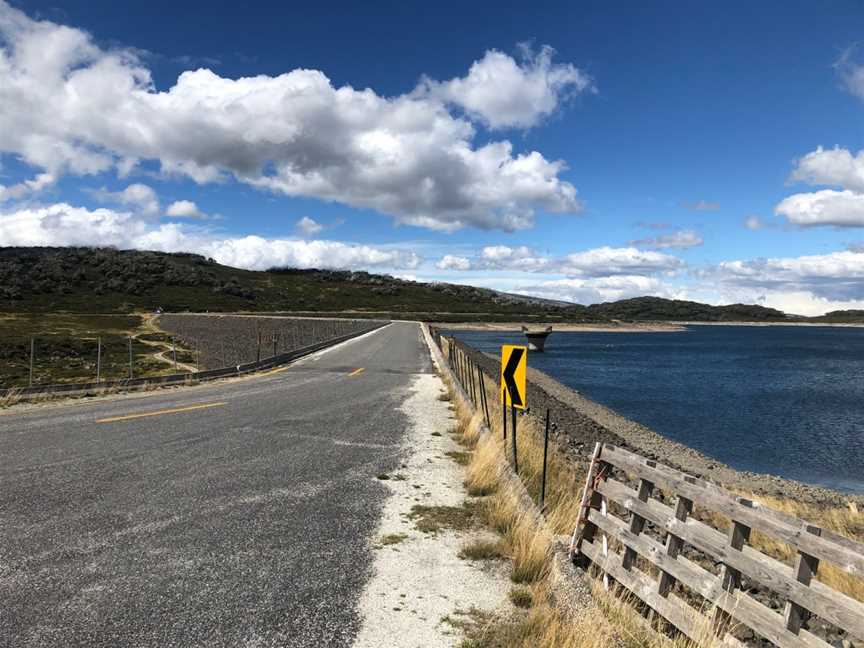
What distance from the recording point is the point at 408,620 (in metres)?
5.25

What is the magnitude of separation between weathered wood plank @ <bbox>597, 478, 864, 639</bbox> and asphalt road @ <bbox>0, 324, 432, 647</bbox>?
2.90 m

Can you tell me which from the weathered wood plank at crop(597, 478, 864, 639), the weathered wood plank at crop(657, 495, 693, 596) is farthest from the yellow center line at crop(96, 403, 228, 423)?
the weathered wood plank at crop(657, 495, 693, 596)

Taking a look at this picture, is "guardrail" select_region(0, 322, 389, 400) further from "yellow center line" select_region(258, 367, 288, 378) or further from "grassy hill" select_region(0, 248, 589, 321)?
"grassy hill" select_region(0, 248, 589, 321)

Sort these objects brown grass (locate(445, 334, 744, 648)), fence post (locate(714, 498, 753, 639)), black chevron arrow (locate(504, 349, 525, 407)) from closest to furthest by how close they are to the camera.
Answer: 1. fence post (locate(714, 498, 753, 639))
2. brown grass (locate(445, 334, 744, 648))
3. black chevron arrow (locate(504, 349, 525, 407))

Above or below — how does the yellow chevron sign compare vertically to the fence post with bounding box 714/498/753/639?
above

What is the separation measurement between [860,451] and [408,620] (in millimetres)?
29266

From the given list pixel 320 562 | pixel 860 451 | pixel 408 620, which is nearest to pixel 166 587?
pixel 320 562

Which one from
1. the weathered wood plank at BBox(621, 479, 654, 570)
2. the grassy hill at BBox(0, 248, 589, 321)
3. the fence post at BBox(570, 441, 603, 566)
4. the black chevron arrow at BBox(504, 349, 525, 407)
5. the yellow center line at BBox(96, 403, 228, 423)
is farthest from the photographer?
the grassy hill at BBox(0, 248, 589, 321)

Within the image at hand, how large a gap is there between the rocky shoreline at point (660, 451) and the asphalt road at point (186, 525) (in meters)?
8.07

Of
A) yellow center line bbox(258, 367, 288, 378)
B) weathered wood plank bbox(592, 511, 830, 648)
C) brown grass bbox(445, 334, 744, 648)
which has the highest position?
weathered wood plank bbox(592, 511, 830, 648)

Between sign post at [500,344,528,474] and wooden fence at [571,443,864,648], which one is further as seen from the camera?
sign post at [500,344,528,474]

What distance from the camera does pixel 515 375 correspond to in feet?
Result: 29.8

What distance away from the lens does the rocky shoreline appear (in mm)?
18688

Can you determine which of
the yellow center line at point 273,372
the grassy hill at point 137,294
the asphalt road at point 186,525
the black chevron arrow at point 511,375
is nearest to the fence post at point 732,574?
the asphalt road at point 186,525
